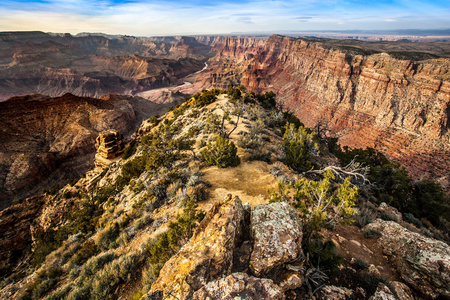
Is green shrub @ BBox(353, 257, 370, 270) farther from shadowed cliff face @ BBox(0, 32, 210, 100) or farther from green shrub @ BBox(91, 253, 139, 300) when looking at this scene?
shadowed cliff face @ BBox(0, 32, 210, 100)

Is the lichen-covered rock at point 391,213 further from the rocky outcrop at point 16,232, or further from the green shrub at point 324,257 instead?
the rocky outcrop at point 16,232

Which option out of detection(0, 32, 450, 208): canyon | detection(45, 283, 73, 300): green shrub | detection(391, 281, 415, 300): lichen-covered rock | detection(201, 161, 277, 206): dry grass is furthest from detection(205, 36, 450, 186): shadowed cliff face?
detection(45, 283, 73, 300): green shrub

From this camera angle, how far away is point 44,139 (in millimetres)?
41188

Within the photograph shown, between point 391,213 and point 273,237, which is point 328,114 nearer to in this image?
point 391,213

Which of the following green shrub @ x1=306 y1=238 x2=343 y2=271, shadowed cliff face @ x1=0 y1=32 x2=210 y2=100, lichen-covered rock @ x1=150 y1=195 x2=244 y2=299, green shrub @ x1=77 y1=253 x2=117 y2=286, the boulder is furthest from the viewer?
shadowed cliff face @ x1=0 y1=32 x2=210 y2=100

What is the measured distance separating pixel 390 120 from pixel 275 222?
57119mm

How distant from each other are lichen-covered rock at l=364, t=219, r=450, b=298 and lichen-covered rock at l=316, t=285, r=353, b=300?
2335 millimetres

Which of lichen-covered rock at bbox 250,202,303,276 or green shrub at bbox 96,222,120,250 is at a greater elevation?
lichen-covered rock at bbox 250,202,303,276

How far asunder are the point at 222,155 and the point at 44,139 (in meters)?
48.7

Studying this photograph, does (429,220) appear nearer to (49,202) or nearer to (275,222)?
(275,222)

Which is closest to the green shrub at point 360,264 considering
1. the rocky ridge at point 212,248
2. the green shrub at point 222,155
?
the rocky ridge at point 212,248

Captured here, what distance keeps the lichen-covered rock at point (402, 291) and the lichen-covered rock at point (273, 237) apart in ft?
8.10

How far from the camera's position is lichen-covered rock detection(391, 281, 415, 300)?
4551mm

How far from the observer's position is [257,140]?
14.9 m
